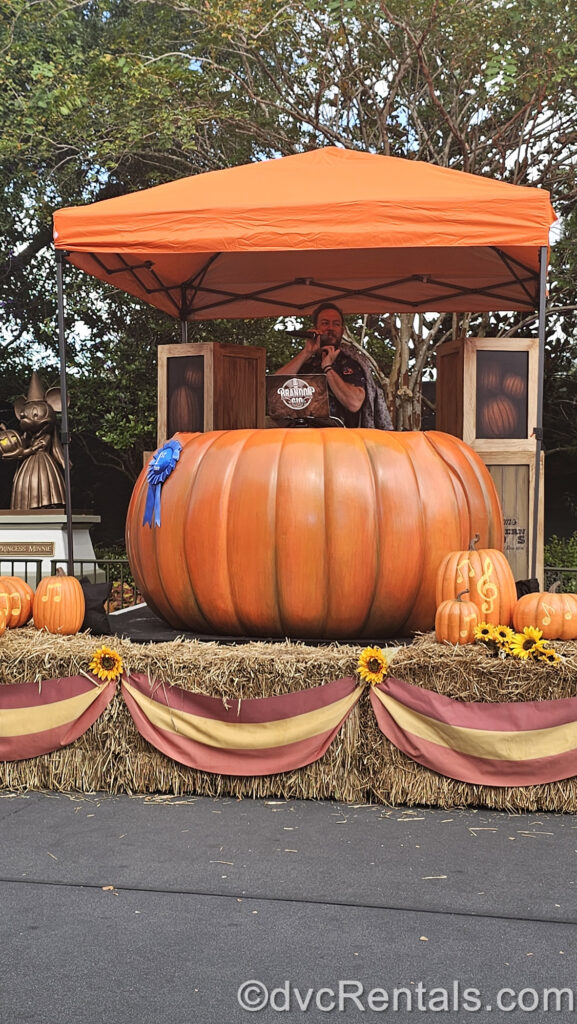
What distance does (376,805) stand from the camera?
12.1ft


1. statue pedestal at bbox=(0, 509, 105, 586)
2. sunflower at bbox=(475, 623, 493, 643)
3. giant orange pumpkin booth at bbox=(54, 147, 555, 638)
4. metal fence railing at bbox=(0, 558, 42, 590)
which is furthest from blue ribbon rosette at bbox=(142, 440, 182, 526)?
statue pedestal at bbox=(0, 509, 105, 586)

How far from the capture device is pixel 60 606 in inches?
171

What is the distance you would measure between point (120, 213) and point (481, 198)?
1701 millimetres

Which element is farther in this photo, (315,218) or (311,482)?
(315,218)

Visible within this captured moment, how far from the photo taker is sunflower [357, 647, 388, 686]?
3.69 m

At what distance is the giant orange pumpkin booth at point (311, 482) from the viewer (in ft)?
14.2

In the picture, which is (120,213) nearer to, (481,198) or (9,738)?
(481,198)

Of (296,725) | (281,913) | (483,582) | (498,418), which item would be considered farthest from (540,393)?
(281,913)

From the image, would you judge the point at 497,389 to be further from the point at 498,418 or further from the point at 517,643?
the point at 517,643

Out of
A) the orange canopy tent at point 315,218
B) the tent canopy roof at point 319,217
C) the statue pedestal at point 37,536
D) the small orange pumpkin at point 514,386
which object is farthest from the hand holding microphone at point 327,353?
the statue pedestal at point 37,536

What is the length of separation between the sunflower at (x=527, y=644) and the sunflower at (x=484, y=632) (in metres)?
0.10

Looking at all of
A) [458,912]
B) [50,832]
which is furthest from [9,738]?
[458,912]

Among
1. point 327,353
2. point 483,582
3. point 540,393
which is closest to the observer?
point 483,582

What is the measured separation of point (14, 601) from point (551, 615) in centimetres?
239
